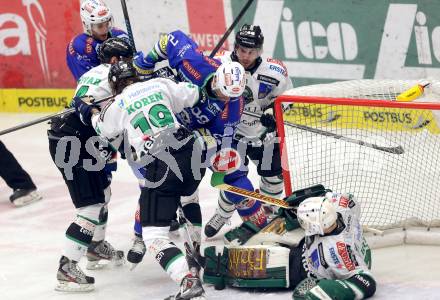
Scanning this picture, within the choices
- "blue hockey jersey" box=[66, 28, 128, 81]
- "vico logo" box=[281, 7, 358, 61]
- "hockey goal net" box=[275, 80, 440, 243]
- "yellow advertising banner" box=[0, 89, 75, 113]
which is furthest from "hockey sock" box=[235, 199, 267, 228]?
"yellow advertising banner" box=[0, 89, 75, 113]

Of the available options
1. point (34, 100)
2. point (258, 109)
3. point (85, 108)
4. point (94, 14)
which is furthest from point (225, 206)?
point (34, 100)

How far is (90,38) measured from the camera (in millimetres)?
7012

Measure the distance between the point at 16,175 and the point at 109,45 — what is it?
78.8 inches

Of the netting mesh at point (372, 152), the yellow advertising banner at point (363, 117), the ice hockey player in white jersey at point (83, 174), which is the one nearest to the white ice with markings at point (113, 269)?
the ice hockey player in white jersey at point (83, 174)

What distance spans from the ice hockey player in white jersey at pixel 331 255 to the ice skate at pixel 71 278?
1.17 metres

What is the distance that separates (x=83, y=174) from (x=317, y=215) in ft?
4.43

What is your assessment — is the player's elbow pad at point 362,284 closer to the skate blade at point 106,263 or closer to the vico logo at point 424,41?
the skate blade at point 106,263

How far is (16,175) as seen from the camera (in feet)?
25.5

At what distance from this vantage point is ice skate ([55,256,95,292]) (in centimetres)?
586

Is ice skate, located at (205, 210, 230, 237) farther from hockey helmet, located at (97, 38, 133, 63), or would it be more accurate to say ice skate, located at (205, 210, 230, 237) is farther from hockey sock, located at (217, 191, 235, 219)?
hockey helmet, located at (97, 38, 133, 63)

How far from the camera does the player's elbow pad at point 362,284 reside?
5297mm

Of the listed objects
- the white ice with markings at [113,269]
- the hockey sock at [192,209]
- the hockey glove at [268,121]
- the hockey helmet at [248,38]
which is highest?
the hockey helmet at [248,38]

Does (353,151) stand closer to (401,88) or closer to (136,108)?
(401,88)

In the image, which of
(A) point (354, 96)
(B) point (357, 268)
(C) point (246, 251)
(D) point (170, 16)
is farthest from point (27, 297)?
(D) point (170, 16)
